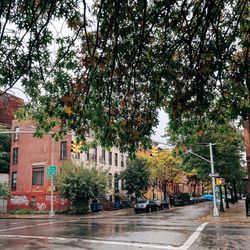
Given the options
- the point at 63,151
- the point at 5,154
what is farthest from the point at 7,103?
the point at 5,154

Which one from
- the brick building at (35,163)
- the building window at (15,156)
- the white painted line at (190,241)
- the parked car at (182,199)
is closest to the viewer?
the white painted line at (190,241)

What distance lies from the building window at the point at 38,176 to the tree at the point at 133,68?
1409 inches

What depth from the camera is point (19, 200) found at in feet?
146

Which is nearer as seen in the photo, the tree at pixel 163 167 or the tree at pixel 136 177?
the tree at pixel 136 177

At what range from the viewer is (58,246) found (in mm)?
14430

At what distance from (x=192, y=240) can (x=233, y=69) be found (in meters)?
9.98

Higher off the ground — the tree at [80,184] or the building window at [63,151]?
the building window at [63,151]

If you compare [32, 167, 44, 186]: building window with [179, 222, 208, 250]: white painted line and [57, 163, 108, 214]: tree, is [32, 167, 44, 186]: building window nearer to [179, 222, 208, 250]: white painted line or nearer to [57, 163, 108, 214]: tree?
[57, 163, 108, 214]: tree

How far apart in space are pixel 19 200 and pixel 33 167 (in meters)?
4.12

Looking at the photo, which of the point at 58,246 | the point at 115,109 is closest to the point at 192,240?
the point at 58,246

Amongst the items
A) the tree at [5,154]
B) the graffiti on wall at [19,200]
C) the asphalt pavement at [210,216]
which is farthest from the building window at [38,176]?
the tree at [5,154]

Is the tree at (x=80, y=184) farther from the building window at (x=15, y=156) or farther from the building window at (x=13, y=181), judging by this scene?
the building window at (x=15, y=156)

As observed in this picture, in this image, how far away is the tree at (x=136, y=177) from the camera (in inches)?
1880

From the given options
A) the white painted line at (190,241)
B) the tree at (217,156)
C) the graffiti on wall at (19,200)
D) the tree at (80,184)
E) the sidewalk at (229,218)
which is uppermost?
the tree at (217,156)
